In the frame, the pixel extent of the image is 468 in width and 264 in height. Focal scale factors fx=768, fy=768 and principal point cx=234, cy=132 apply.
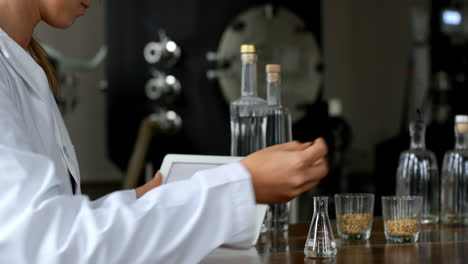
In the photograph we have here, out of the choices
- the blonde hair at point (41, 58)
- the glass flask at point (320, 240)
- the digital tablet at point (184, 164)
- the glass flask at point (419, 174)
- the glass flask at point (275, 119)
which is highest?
the blonde hair at point (41, 58)

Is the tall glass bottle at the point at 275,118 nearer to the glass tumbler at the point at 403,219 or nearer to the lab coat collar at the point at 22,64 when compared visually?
the glass tumbler at the point at 403,219

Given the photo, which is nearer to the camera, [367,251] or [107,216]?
[107,216]

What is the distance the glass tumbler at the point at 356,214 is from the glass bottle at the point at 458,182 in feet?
1.33

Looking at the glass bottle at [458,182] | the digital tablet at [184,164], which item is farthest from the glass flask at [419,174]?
the digital tablet at [184,164]

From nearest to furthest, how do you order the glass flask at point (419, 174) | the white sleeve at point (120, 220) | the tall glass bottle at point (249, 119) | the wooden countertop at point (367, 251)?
the white sleeve at point (120, 220) → the wooden countertop at point (367, 251) → the tall glass bottle at point (249, 119) → the glass flask at point (419, 174)

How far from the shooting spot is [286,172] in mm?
837

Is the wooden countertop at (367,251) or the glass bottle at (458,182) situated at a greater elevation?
the glass bottle at (458,182)

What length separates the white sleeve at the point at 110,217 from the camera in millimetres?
770

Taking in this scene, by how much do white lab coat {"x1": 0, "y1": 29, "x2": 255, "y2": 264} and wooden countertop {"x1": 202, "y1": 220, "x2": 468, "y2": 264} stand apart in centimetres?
36

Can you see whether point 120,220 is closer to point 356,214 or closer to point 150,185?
point 150,185

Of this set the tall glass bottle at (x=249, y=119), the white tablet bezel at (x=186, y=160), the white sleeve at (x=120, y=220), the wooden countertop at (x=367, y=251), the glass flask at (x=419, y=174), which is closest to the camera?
the white sleeve at (x=120, y=220)

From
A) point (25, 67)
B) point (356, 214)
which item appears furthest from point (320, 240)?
point (25, 67)

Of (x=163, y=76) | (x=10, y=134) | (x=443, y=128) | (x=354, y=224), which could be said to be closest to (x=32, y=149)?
(x=10, y=134)

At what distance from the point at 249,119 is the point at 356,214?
0.96 ft
